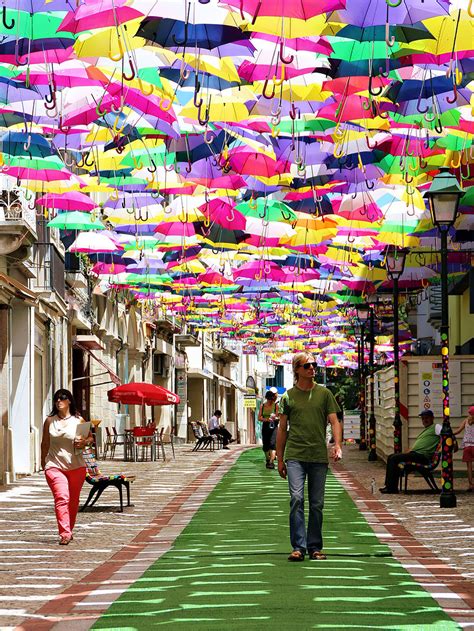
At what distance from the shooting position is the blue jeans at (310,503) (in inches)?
446

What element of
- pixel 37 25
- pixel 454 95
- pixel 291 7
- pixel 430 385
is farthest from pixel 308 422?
pixel 430 385

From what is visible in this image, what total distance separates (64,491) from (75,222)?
11714mm

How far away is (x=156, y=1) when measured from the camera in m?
12.5

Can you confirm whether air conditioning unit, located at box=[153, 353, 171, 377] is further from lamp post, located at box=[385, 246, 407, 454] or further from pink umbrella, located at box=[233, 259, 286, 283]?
lamp post, located at box=[385, 246, 407, 454]

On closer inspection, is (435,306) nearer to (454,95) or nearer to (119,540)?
(454,95)

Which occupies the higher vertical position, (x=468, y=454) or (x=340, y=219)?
(x=340, y=219)

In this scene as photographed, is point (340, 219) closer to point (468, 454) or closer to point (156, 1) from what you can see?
point (468, 454)

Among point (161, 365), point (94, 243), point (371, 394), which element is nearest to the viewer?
point (94, 243)

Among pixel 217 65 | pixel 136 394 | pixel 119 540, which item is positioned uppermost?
pixel 217 65

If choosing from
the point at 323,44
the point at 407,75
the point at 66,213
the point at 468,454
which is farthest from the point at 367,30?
the point at 66,213

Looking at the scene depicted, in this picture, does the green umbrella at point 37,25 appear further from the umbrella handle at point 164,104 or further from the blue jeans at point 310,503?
the blue jeans at point 310,503

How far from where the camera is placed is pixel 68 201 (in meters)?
22.5

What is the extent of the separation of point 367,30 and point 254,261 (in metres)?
17.8

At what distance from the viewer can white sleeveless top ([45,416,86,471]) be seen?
1439 centimetres
